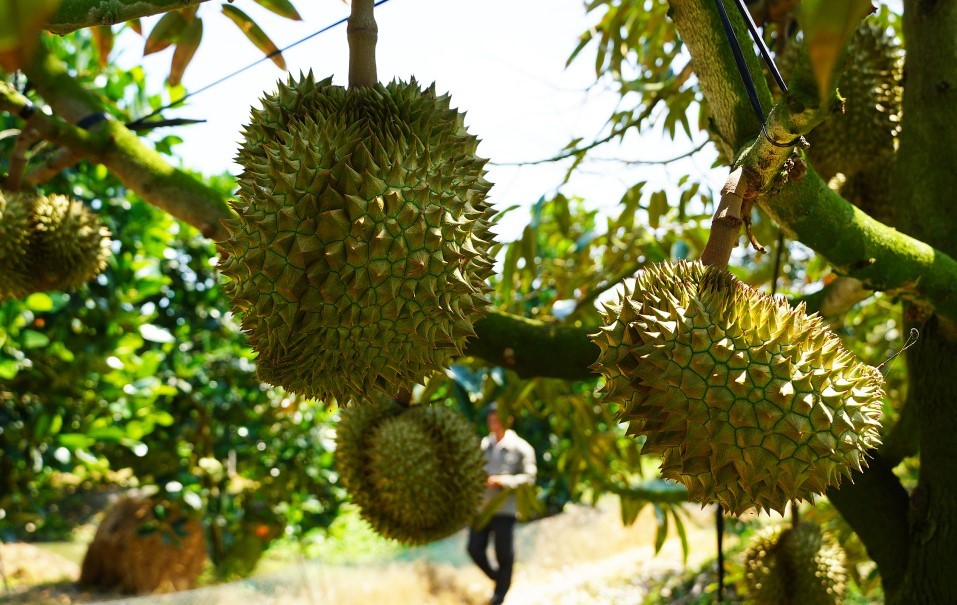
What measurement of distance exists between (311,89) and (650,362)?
611mm

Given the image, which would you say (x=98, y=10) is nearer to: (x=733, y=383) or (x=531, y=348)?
(x=733, y=383)

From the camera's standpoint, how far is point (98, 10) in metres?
0.83

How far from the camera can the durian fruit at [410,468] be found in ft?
6.33

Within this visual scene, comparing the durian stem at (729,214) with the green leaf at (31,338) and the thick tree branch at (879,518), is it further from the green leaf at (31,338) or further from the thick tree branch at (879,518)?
the green leaf at (31,338)

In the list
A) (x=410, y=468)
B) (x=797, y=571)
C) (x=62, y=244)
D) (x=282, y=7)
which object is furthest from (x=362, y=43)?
(x=797, y=571)

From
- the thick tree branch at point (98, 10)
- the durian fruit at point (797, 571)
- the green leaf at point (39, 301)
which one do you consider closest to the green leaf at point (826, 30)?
the thick tree branch at point (98, 10)

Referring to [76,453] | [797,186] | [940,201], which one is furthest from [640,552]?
[797,186]

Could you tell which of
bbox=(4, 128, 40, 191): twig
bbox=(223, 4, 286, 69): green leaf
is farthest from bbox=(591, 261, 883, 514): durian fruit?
bbox=(4, 128, 40, 191): twig

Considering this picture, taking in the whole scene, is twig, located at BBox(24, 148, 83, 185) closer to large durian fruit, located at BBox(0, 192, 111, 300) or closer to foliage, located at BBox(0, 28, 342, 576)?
large durian fruit, located at BBox(0, 192, 111, 300)

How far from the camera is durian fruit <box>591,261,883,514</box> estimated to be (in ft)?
2.92

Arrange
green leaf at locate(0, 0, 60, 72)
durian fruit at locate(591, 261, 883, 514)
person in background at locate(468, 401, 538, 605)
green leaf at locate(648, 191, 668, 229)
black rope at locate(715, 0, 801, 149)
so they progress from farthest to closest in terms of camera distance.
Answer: person in background at locate(468, 401, 538, 605), green leaf at locate(648, 191, 668, 229), durian fruit at locate(591, 261, 883, 514), black rope at locate(715, 0, 801, 149), green leaf at locate(0, 0, 60, 72)

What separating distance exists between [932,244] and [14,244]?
2.12 m

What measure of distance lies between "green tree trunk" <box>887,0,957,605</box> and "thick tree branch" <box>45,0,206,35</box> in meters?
1.45

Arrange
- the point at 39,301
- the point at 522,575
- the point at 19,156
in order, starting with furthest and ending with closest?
the point at 522,575
the point at 39,301
the point at 19,156
